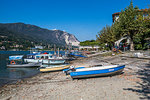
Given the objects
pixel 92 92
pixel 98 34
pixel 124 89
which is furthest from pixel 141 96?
pixel 98 34

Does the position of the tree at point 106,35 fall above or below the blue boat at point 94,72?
above

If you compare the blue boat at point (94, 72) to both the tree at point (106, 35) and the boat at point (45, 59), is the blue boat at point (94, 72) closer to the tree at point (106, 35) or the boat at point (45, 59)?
the boat at point (45, 59)

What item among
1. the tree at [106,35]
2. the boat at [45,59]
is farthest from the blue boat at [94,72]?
the tree at [106,35]

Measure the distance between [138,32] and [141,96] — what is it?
105 feet

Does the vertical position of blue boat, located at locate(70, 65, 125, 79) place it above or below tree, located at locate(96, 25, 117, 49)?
below

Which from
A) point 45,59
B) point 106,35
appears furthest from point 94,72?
point 106,35

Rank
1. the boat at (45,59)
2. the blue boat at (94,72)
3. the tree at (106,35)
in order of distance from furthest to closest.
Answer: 1. the tree at (106,35)
2. the boat at (45,59)
3. the blue boat at (94,72)

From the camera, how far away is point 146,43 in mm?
36719

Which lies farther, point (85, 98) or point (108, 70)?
point (108, 70)

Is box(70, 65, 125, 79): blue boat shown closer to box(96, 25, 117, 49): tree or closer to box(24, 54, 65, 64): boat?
box(24, 54, 65, 64): boat

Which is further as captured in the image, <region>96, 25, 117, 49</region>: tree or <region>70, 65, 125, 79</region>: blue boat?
<region>96, 25, 117, 49</region>: tree

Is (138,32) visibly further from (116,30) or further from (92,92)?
(92,92)

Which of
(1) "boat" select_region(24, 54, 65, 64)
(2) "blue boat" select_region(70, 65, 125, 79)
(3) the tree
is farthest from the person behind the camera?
(3) the tree

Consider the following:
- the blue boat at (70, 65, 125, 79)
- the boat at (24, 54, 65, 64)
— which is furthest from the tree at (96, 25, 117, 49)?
the blue boat at (70, 65, 125, 79)
